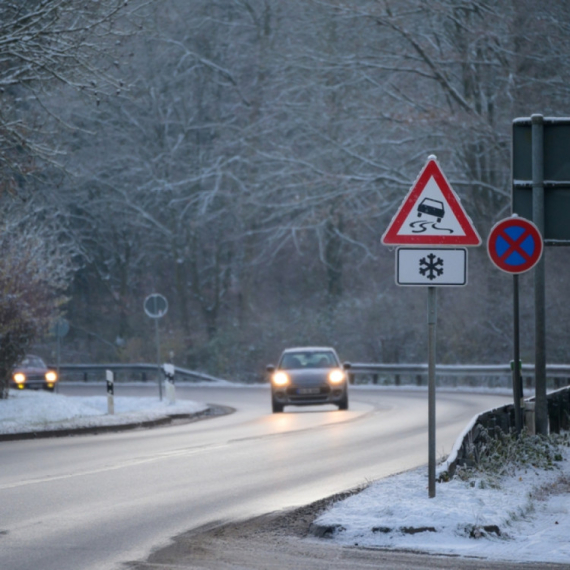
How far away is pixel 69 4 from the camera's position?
64.2ft

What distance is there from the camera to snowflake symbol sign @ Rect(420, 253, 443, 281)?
1007cm

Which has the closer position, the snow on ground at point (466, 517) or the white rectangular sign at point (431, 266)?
the snow on ground at point (466, 517)

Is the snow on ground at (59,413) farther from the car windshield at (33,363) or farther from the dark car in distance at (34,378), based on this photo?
the car windshield at (33,363)

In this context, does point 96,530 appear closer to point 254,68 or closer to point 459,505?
point 459,505

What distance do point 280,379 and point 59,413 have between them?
5714mm

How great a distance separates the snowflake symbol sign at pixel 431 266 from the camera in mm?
10070

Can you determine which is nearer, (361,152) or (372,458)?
(372,458)

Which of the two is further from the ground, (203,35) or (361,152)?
(203,35)

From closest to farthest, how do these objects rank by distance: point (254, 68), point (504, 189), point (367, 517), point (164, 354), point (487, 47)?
point (367, 517), point (487, 47), point (504, 189), point (254, 68), point (164, 354)

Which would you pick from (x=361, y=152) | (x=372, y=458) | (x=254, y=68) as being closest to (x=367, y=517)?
(x=372, y=458)

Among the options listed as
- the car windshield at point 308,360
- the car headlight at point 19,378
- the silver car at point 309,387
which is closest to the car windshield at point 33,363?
the car headlight at point 19,378

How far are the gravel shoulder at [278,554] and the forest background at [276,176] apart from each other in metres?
13.3

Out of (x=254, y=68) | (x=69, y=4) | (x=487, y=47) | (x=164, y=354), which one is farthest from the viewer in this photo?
(x=164, y=354)

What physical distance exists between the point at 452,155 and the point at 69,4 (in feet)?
66.2
